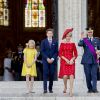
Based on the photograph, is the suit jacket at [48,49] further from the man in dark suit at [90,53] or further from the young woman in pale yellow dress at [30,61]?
the man in dark suit at [90,53]

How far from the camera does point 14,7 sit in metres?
34.5

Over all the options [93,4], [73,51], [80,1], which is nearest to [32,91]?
[73,51]

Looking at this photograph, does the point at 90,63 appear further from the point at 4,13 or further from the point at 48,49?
the point at 4,13

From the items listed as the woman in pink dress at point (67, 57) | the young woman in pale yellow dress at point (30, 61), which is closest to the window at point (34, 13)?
the young woman in pale yellow dress at point (30, 61)

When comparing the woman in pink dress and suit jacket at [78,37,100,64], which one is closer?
the woman in pink dress

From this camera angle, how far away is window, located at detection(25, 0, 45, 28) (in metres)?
34.9

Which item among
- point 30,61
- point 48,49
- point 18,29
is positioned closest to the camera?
point 48,49

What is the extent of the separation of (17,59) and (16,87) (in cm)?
411

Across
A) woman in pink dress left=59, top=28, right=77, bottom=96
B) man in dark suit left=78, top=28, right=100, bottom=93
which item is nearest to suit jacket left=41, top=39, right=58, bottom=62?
woman in pink dress left=59, top=28, right=77, bottom=96

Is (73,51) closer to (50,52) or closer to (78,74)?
(50,52)

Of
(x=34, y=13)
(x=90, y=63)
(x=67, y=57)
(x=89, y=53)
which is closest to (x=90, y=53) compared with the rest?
(x=89, y=53)

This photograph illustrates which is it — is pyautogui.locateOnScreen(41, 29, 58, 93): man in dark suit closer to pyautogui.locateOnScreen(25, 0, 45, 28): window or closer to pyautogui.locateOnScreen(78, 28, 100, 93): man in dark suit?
pyautogui.locateOnScreen(78, 28, 100, 93): man in dark suit

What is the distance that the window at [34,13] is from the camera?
34.9 m

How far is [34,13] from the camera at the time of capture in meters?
35.1
